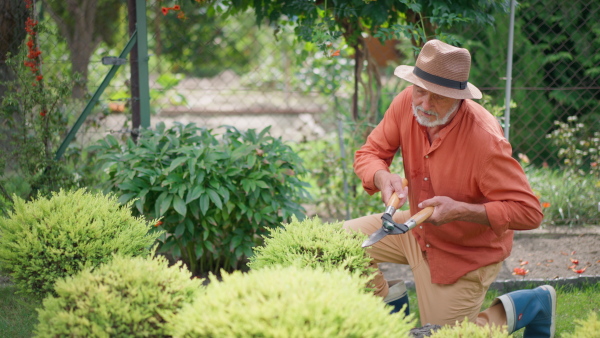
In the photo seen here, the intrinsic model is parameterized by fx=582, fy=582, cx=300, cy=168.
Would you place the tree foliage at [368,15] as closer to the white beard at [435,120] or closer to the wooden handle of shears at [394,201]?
the white beard at [435,120]

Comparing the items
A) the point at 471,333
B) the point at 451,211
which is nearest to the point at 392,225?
the point at 451,211

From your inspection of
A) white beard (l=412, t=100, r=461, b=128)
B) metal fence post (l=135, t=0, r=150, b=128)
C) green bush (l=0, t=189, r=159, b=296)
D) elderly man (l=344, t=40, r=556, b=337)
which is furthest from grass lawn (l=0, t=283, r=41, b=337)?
white beard (l=412, t=100, r=461, b=128)

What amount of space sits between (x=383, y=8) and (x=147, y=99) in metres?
1.84

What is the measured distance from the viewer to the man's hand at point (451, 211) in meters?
2.54

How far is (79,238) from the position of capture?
2457 mm

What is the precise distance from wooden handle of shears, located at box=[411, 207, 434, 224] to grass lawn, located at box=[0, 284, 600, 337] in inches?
41.8

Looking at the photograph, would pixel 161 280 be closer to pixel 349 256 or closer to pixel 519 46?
pixel 349 256

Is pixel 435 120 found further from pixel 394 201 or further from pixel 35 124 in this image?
pixel 35 124

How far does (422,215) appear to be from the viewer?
2.48 metres

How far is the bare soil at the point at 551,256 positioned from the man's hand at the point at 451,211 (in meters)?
1.47

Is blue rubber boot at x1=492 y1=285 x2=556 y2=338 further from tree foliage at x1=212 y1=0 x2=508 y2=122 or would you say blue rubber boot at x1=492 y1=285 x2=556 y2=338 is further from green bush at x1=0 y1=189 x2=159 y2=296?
tree foliage at x1=212 y1=0 x2=508 y2=122

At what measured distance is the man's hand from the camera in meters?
2.54

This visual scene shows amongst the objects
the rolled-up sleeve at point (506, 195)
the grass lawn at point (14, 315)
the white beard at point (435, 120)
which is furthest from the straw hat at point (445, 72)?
the grass lawn at point (14, 315)

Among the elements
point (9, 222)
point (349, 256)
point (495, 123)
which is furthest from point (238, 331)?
point (495, 123)
